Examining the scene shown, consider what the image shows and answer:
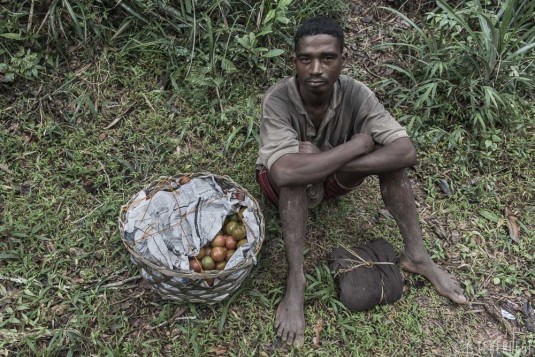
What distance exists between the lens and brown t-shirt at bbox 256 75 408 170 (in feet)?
8.51

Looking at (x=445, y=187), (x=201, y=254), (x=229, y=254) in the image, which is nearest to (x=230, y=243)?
(x=229, y=254)

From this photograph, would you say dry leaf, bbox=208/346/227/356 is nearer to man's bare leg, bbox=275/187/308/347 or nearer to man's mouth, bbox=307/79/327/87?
man's bare leg, bbox=275/187/308/347

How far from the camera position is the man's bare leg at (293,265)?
8.56 feet

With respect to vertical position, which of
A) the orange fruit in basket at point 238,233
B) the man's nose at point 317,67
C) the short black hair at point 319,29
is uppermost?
the short black hair at point 319,29

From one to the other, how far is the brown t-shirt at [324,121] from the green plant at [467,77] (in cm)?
103

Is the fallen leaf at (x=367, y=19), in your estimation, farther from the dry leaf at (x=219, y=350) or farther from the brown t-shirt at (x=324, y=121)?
the dry leaf at (x=219, y=350)

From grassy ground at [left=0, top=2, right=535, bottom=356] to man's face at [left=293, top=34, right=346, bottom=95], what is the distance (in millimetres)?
987

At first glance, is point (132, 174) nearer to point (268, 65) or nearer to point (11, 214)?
point (11, 214)

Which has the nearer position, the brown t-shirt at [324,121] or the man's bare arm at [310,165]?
the man's bare arm at [310,165]

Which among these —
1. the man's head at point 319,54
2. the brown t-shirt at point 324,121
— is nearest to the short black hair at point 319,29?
the man's head at point 319,54

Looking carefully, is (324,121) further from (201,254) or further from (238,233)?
(201,254)

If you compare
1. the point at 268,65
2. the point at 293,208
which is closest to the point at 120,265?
the point at 293,208

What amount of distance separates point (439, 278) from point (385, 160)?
904 millimetres

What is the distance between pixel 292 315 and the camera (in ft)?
8.95
